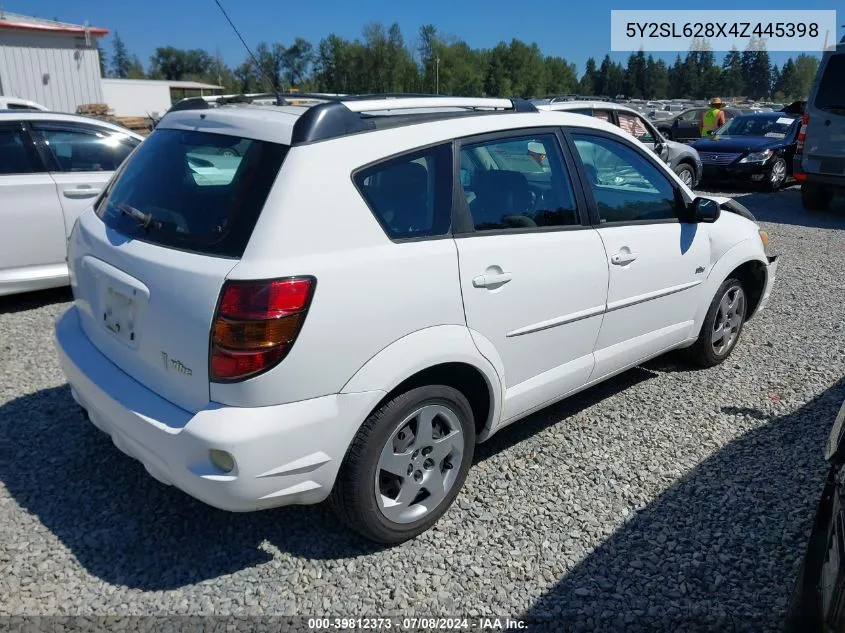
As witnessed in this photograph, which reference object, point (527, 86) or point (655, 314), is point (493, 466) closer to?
point (655, 314)

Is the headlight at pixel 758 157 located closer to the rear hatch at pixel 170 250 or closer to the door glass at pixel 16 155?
the door glass at pixel 16 155

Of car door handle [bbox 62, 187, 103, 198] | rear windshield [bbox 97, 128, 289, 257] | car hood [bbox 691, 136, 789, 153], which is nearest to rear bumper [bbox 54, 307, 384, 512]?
rear windshield [bbox 97, 128, 289, 257]

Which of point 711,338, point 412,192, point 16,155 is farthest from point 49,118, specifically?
point 711,338

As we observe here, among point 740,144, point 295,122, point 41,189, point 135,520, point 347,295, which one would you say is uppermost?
point 295,122

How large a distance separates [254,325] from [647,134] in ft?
35.5

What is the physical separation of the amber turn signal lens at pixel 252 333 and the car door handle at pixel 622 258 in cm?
188

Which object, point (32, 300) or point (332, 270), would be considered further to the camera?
point (32, 300)

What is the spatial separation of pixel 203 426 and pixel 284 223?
2.49 ft

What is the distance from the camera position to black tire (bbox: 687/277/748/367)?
455cm

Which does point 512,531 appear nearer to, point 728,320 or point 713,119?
point 728,320

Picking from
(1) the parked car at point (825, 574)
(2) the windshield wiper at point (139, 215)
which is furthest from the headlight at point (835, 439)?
(2) the windshield wiper at point (139, 215)

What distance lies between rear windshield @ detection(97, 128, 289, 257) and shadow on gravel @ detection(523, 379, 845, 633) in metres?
1.84

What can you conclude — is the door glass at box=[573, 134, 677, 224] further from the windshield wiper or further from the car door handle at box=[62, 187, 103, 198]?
the car door handle at box=[62, 187, 103, 198]

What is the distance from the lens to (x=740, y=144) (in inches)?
555
